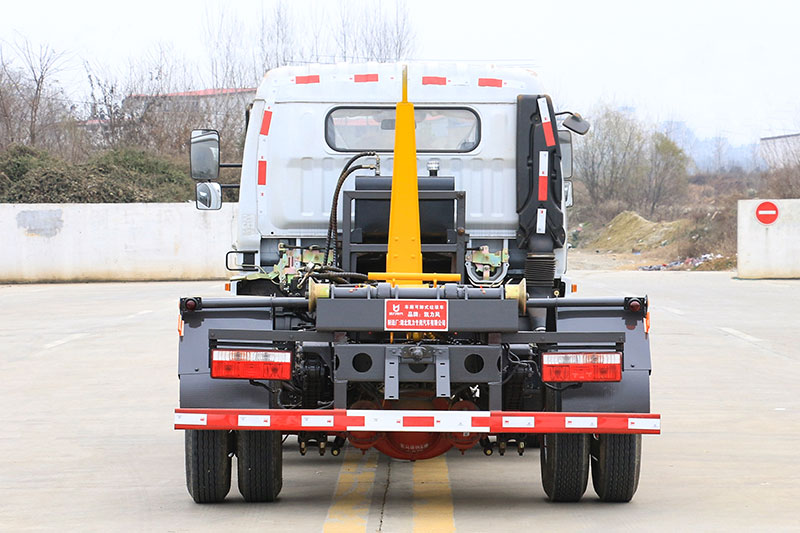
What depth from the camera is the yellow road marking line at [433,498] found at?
650 cm

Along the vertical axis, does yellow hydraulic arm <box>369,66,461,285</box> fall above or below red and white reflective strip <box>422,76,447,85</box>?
below

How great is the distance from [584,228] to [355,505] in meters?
58.3

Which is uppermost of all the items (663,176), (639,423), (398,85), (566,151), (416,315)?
(663,176)

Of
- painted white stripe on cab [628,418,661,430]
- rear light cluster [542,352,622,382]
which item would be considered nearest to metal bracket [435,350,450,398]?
rear light cluster [542,352,622,382]

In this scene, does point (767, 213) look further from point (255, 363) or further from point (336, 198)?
point (255, 363)

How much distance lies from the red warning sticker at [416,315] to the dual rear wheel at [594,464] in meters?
1.06

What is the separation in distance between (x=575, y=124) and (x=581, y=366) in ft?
8.05

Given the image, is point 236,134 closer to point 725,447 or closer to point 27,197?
point 27,197

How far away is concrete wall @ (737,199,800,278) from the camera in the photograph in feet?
109

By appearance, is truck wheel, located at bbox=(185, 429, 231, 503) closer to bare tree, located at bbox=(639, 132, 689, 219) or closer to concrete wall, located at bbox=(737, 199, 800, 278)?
concrete wall, located at bbox=(737, 199, 800, 278)

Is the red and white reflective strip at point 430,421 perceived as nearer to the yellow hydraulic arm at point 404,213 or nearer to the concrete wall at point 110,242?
the yellow hydraulic arm at point 404,213

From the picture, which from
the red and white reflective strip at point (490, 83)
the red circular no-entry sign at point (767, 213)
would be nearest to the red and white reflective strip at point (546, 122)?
the red and white reflective strip at point (490, 83)

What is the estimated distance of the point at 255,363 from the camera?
6352 mm

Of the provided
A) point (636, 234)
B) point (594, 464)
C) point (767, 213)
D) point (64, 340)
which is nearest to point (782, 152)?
point (636, 234)
